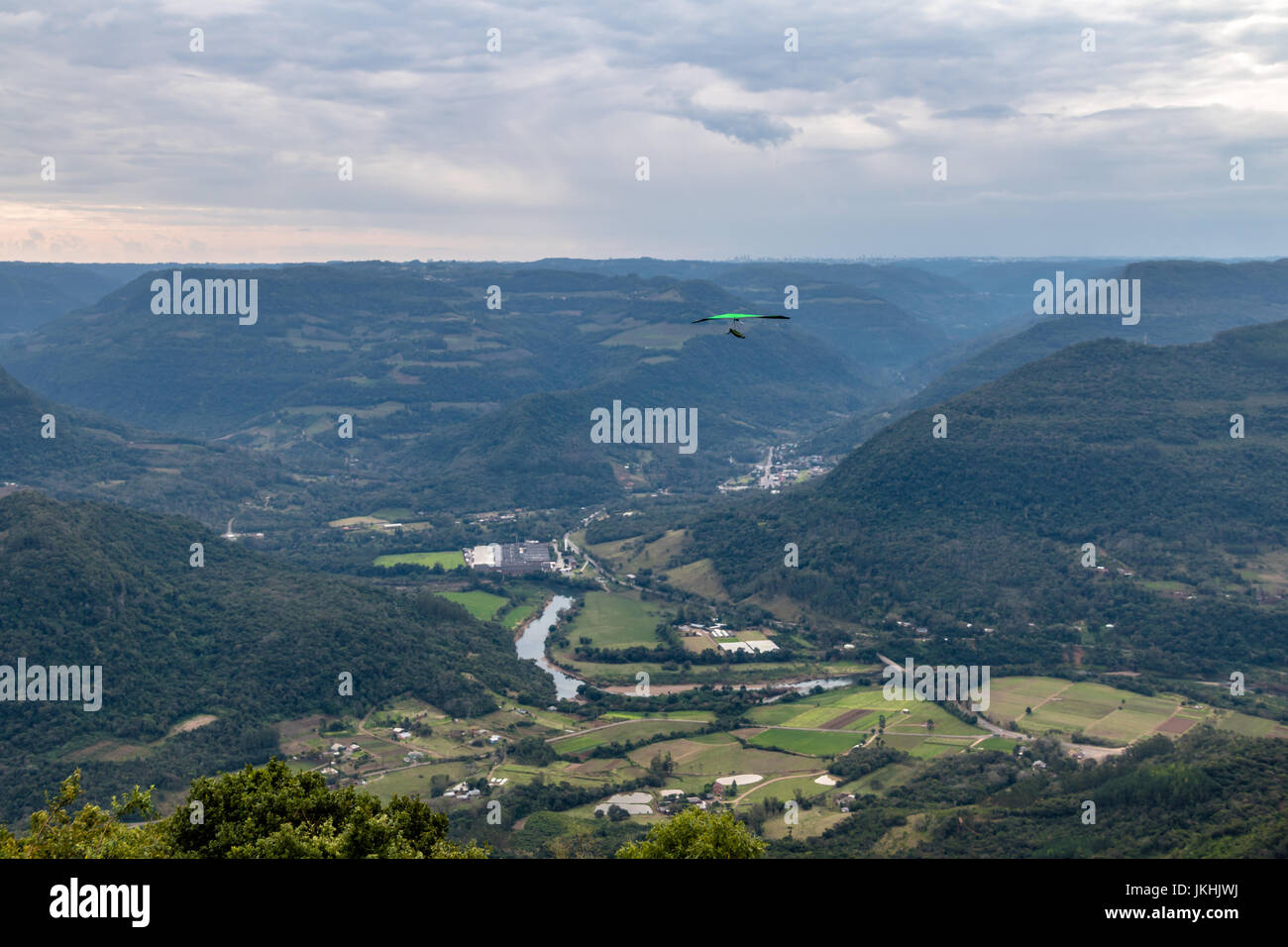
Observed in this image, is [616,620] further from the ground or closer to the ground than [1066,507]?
closer to the ground

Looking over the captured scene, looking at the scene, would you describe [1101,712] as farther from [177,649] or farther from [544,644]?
[177,649]

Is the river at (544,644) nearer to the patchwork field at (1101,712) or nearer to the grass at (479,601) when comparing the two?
the grass at (479,601)

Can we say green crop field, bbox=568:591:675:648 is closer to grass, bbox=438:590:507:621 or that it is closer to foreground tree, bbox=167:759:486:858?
grass, bbox=438:590:507:621

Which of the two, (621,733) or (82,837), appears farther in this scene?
(621,733)

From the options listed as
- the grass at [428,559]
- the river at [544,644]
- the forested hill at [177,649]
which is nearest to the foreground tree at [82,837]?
the forested hill at [177,649]

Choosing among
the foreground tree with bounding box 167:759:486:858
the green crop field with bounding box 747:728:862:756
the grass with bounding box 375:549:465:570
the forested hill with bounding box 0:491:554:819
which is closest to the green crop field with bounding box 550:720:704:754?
the green crop field with bounding box 747:728:862:756

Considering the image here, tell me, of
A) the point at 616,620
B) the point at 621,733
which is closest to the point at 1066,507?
the point at 616,620
